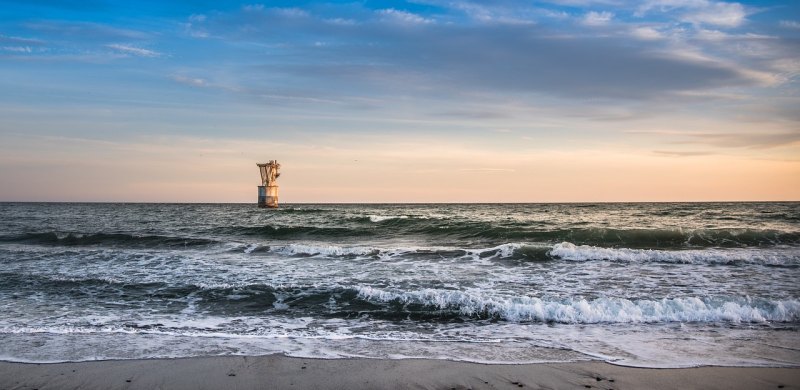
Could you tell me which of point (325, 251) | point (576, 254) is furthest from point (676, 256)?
point (325, 251)

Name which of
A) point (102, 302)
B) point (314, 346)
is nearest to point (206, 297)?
point (102, 302)

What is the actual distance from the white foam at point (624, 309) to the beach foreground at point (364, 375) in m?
2.68

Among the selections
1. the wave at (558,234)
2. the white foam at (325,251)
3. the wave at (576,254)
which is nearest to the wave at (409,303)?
the wave at (576,254)

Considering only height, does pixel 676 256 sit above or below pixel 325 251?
above

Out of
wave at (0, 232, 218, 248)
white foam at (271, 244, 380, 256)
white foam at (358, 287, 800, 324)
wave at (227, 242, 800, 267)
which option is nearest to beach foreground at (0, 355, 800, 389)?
white foam at (358, 287, 800, 324)

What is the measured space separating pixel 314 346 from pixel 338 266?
26.2 feet

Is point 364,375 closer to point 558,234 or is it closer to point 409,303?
point 409,303

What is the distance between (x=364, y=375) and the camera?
569 centimetres

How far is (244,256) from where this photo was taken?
17.7 metres

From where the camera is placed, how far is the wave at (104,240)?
2179 cm

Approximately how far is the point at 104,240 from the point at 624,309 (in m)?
22.9

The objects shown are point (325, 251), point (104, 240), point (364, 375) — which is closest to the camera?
point (364, 375)

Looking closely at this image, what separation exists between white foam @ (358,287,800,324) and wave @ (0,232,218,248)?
15565mm

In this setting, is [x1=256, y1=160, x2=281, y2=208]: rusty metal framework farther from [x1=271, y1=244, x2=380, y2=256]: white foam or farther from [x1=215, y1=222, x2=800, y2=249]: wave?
[x1=271, y1=244, x2=380, y2=256]: white foam
